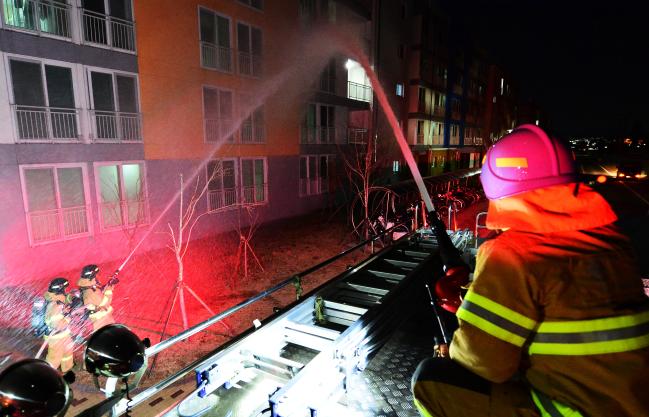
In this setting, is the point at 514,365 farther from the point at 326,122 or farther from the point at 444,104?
the point at 444,104

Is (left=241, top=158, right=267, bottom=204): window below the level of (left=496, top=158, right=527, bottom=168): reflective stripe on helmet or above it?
below

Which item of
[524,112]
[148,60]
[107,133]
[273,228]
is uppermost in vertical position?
[524,112]

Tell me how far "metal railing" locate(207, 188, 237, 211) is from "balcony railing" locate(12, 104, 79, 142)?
5083 millimetres

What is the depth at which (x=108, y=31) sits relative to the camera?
38.4 ft

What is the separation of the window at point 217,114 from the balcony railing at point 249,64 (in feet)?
4.86

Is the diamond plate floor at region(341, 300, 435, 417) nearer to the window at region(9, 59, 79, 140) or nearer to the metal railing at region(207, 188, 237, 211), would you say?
the window at region(9, 59, 79, 140)

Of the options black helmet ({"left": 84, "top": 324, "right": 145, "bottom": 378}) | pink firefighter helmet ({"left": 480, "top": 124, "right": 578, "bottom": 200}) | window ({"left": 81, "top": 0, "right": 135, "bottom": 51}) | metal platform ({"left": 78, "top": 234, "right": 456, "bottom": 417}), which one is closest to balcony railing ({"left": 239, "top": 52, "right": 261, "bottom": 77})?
window ({"left": 81, "top": 0, "right": 135, "bottom": 51})

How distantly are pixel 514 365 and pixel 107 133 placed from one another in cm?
1364

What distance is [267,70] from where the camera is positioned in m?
17.7

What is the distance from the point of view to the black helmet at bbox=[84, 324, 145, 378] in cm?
193

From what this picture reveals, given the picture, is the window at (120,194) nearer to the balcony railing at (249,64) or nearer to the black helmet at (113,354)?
the balcony railing at (249,64)

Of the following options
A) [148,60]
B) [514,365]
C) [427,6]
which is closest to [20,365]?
[514,365]

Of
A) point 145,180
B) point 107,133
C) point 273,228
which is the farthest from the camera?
point 273,228

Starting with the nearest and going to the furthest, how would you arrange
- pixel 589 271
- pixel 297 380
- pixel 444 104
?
pixel 589 271, pixel 297 380, pixel 444 104
